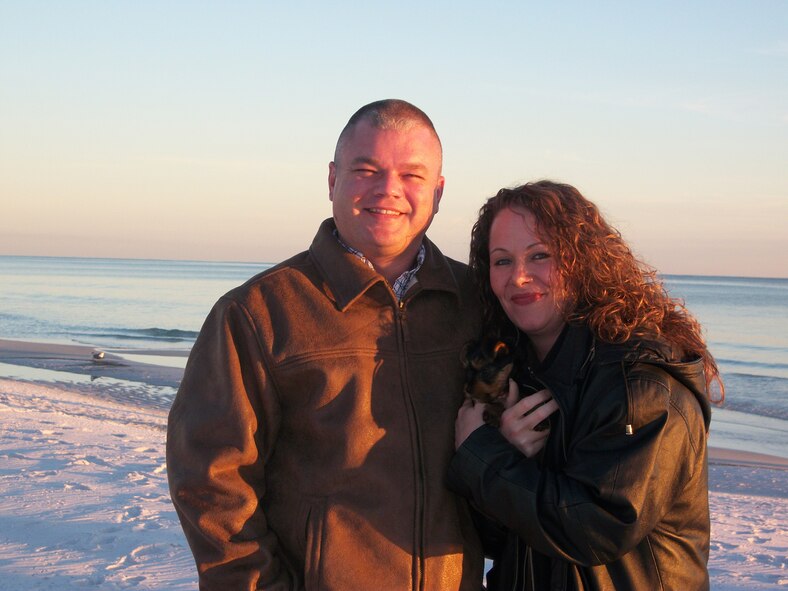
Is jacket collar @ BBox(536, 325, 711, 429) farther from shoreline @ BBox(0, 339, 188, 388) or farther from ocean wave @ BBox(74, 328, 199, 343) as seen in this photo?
ocean wave @ BBox(74, 328, 199, 343)

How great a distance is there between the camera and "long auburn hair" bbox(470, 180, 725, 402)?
8.80 ft

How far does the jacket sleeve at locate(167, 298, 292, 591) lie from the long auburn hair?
0.92 meters

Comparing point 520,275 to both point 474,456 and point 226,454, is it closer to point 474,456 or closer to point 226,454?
point 474,456

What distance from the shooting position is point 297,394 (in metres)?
2.78

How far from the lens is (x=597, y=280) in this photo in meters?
2.84

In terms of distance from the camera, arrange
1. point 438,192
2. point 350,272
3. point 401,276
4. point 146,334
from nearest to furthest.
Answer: point 350,272 < point 401,276 < point 438,192 < point 146,334

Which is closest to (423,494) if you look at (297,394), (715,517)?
(297,394)

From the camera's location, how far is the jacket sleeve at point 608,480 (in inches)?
93.4

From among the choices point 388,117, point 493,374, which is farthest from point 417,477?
point 388,117

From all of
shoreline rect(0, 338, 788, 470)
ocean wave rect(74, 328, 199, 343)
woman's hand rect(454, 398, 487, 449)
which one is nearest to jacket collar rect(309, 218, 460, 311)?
woman's hand rect(454, 398, 487, 449)

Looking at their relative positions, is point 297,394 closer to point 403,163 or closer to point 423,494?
point 423,494

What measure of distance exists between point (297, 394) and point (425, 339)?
1.59 ft

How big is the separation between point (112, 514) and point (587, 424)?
13.8 ft

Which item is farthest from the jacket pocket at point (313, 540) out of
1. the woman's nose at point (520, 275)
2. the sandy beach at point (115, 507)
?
the sandy beach at point (115, 507)
